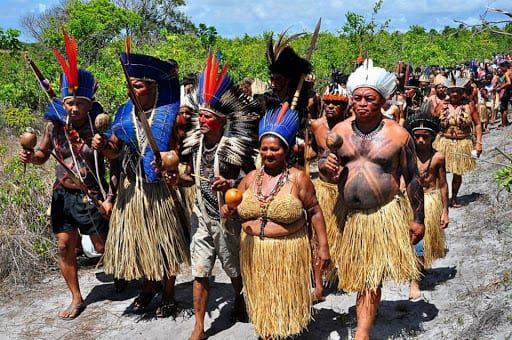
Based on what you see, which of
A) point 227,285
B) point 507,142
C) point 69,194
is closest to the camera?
point 69,194

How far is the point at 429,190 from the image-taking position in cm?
456

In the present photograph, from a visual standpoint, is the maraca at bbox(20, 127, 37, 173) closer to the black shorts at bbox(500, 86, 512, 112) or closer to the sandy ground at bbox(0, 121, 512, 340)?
the sandy ground at bbox(0, 121, 512, 340)

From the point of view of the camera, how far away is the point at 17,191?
5008mm

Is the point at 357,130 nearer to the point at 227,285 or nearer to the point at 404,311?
the point at 404,311

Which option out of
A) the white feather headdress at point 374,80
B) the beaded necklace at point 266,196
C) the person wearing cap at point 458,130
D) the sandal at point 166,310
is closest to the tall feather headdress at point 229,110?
the beaded necklace at point 266,196

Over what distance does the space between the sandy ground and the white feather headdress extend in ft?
5.26

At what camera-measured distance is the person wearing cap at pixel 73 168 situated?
12.5ft

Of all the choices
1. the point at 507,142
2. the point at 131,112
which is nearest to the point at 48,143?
the point at 131,112

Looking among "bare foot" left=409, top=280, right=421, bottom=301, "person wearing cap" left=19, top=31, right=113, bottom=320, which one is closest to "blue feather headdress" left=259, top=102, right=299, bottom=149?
"person wearing cap" left=19, top=31, right=113, bottom=320

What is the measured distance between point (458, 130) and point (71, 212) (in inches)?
206

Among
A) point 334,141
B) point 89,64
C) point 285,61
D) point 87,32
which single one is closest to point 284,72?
point 285,61

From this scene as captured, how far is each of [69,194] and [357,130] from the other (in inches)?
94.4

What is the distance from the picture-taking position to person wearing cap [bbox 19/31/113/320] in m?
3.82

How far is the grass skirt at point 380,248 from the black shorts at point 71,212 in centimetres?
214
